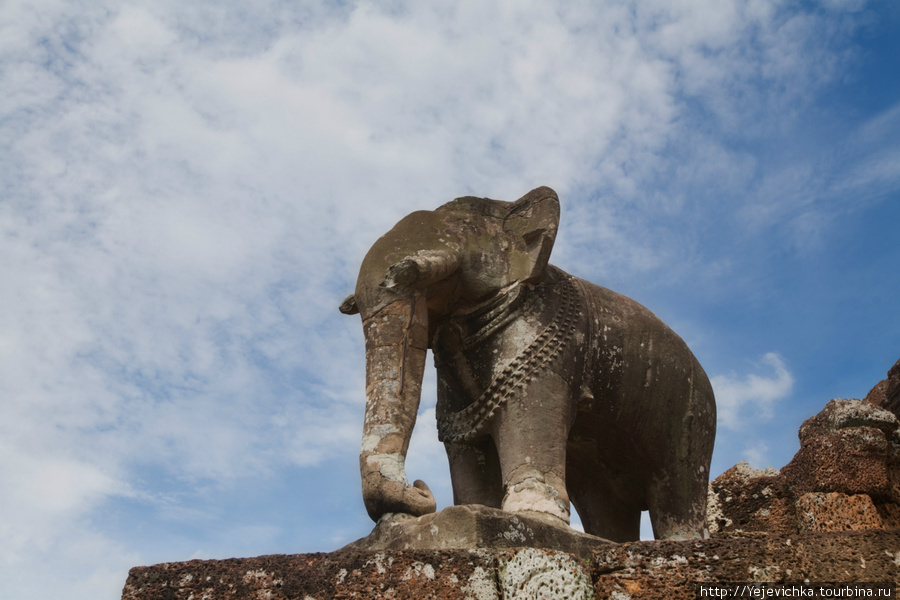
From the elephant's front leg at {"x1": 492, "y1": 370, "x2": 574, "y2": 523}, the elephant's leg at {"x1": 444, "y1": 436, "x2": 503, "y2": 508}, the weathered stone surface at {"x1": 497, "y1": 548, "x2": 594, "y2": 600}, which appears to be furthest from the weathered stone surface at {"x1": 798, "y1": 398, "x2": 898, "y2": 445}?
the weathered stone surface at {"x1": 497, "y1": 548, "x2": 594, "y2": 600}

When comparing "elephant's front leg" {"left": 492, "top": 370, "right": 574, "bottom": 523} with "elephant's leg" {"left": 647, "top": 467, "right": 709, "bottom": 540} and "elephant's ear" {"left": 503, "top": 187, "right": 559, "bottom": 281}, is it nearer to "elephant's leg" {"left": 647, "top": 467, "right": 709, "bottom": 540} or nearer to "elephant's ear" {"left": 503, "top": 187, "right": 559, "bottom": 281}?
"elephant's ear" {"left": 503, "top": 187, "right": 559, "bottom": 281}

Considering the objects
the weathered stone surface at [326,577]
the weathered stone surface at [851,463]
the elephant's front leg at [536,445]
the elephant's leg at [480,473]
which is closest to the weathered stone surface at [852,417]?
the weathered stone surface at [851,463]

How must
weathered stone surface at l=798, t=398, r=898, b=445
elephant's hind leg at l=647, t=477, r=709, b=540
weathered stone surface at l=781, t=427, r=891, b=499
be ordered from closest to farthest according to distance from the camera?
elephant's hind leg at l=647, t=477, r=709, b=540, weathered stone surface at l=781, t=427, r=891, b=499, weathered stone surface at l=798, t=398, r=898, b=445

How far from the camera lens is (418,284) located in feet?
18.6

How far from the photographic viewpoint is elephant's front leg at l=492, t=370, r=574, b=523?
17.0 ft

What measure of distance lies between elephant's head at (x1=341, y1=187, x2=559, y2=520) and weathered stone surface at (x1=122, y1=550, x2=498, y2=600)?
57 cm

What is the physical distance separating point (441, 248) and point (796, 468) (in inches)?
130

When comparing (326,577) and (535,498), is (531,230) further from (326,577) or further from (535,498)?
(326,577)

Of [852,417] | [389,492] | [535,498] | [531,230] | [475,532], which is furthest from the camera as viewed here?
[852,417]

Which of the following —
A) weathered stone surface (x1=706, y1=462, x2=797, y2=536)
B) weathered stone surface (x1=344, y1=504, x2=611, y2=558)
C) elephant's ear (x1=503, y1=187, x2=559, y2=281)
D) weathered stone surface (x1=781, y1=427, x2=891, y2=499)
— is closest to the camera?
weathered stone surface (x1=344, y1=504, x2=611, y2=558)

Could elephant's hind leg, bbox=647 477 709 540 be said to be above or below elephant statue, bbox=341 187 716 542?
below

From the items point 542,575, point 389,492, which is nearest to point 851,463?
point 542,575

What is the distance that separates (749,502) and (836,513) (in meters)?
0.87

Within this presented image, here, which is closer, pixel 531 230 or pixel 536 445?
pixel 536 445
